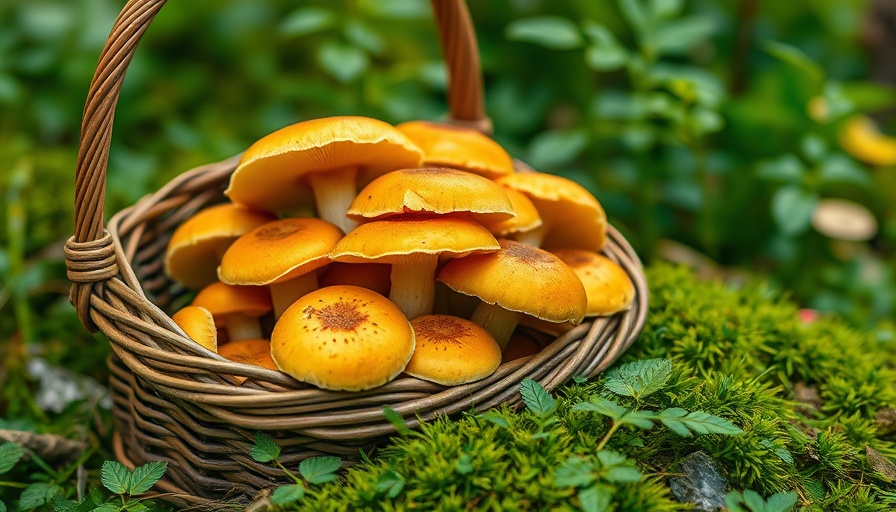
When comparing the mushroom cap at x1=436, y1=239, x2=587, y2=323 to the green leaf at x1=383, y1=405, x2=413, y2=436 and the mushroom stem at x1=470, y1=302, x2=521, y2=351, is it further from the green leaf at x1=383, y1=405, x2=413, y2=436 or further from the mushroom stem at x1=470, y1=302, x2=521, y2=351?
the green leaf at x1=383, y1=405, x2=413, y2=436

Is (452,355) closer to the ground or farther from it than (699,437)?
farther from it

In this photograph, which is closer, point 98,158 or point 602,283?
point 98,158

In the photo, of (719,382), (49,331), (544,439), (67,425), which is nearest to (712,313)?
(719,382)

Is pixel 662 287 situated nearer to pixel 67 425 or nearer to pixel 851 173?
pixel 851 173

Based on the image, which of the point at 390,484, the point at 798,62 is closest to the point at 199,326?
the point at 390,484

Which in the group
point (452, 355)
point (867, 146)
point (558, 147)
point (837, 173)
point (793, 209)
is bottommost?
point (867, 146)

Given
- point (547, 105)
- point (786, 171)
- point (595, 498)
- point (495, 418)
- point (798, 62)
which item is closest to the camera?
point (595, 498)

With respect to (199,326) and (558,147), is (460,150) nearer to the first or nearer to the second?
(199,326)

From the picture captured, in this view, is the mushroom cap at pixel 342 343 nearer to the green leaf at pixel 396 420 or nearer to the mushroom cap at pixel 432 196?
the green leaf at pixel 396 420
